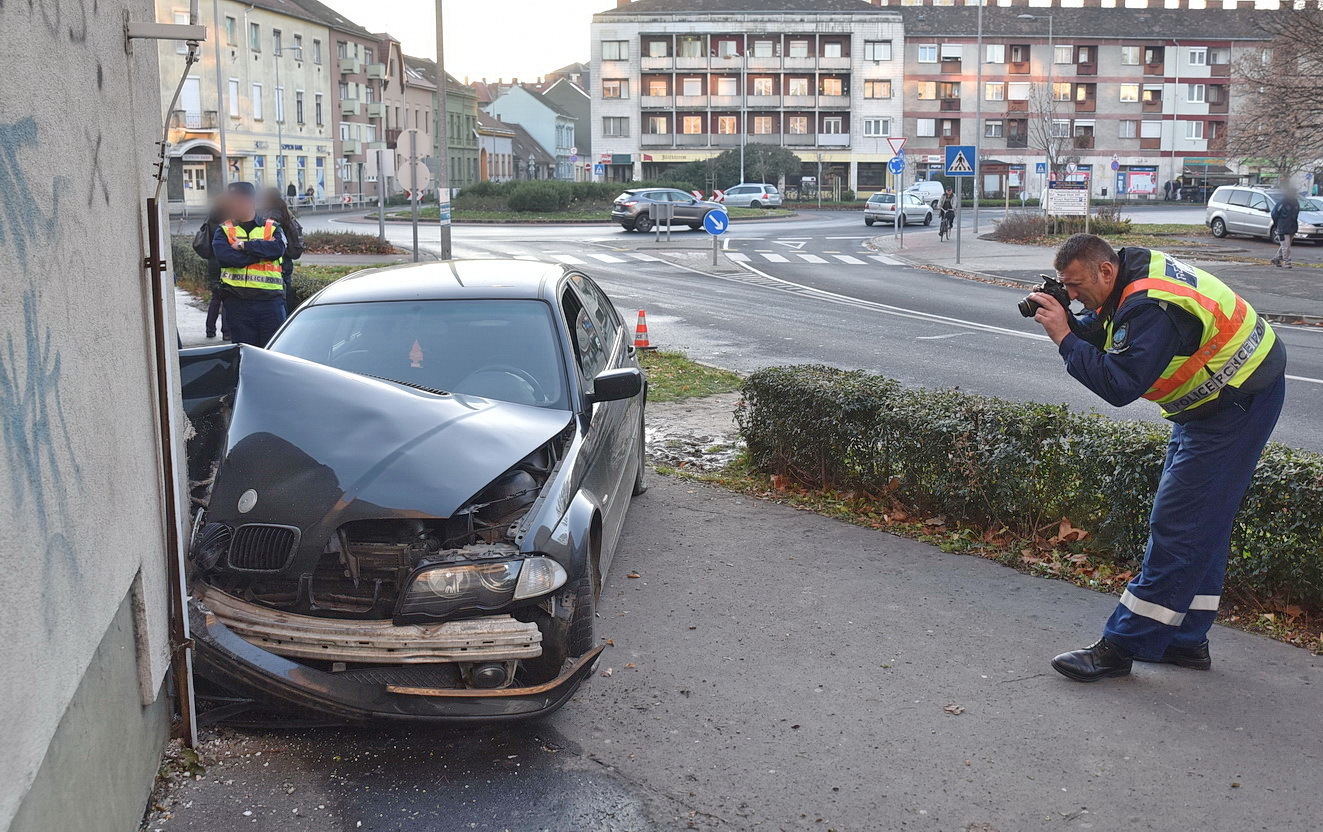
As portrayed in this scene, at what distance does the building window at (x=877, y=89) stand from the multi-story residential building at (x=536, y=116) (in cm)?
3598

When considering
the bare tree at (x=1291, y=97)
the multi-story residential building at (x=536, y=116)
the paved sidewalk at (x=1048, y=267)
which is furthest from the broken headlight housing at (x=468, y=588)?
the multi-story residential building at (x=536, y=116)

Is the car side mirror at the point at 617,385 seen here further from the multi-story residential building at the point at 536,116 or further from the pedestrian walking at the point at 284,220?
the multi-story residential building at the point at 536,116

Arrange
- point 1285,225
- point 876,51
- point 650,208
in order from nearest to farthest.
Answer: point 1285,225
point 650,208
point 876,51

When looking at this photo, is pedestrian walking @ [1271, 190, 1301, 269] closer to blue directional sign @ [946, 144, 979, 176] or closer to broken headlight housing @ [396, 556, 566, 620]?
blue directional sign @ [946, 144, 979, 176]

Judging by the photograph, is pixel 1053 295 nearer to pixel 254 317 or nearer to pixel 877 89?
pixel 254 317

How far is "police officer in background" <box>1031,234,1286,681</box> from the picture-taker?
14.5 ft

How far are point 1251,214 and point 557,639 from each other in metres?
37.5

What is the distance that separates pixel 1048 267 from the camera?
27.6 metres

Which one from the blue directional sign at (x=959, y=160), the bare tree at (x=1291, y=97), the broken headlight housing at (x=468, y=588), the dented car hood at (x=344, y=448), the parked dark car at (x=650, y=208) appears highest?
the bare tree at (x=1291, y=97)

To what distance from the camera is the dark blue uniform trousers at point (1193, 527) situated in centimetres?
448

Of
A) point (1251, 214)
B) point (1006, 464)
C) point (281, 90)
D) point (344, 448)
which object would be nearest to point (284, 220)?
point (344, 448)

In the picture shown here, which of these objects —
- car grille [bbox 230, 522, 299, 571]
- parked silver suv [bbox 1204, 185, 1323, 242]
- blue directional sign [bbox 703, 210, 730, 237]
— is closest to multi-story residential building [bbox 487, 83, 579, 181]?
parked silver suv [bbox 1204, 185, 1323, 242]

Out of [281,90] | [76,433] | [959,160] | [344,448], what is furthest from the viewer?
[281,90]

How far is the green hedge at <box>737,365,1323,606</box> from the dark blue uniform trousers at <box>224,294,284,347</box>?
389cm
